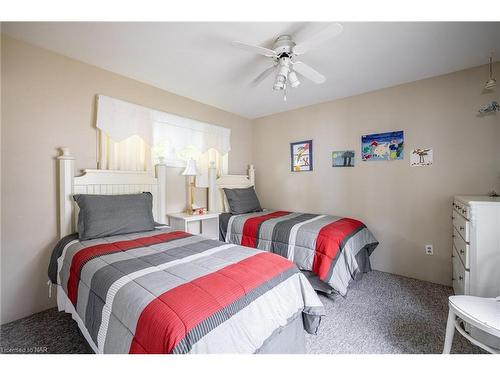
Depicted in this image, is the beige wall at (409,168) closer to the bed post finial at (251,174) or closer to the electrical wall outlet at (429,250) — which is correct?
the electrical wall outlet at (429,250)

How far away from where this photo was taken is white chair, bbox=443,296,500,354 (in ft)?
3.49

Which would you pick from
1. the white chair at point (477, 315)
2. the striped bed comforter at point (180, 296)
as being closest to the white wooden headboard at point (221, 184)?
the striped bed comforter at point (180, 296)

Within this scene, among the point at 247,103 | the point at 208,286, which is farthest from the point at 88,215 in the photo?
the point at 247,103

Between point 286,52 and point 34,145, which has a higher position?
point 286,52

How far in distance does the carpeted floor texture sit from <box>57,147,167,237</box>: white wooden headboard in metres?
0.75

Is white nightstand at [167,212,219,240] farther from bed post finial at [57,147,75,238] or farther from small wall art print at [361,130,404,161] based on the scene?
small wall art print at [361,130,404,161]

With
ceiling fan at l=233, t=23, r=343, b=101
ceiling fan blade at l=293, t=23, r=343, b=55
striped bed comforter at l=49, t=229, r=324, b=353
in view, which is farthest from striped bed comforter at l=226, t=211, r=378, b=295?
ceiling fan blade at l=293, t=23, r=343, b=55

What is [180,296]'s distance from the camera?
0.93m

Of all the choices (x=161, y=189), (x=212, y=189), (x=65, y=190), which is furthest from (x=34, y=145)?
(x=212, y=189)

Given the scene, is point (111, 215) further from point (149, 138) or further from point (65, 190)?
point (149, 138)

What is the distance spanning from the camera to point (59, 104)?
200 centimetres

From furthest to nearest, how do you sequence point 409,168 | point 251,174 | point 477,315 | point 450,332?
point 251,174
point 409,168
point 450,332
point 477,315

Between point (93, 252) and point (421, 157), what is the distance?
3.33 m
